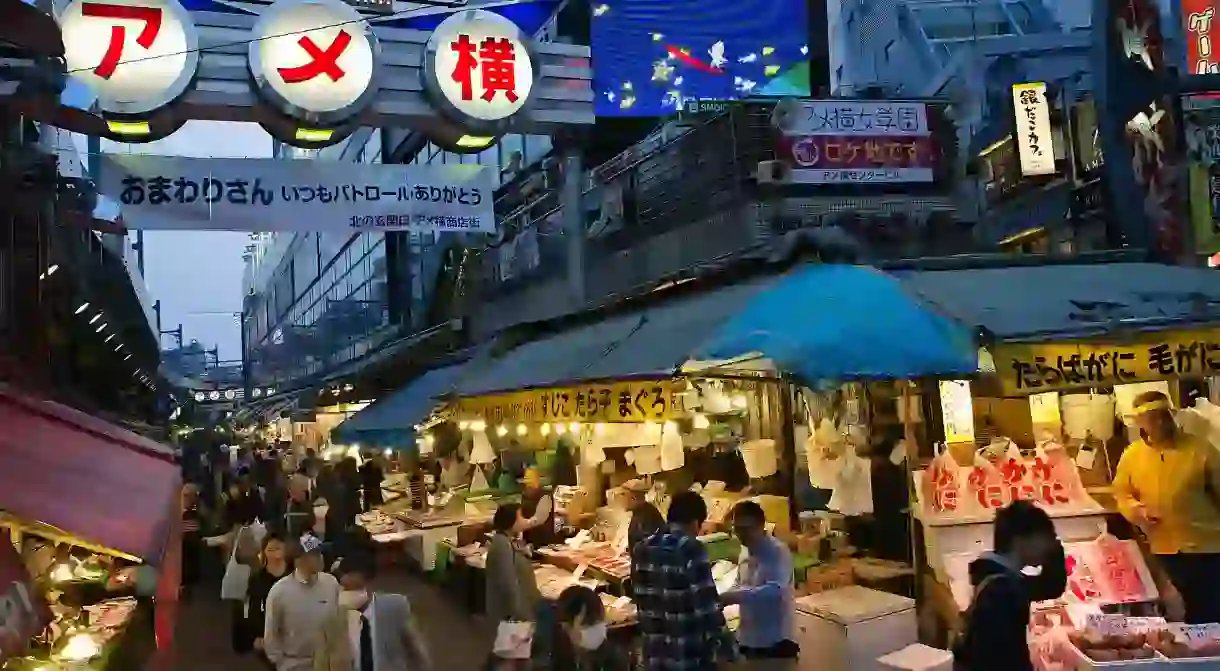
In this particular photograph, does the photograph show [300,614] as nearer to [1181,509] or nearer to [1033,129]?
[1181,509]

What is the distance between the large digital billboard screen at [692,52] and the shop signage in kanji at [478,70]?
5.32 m

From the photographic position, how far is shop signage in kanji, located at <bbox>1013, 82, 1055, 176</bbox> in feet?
49.8

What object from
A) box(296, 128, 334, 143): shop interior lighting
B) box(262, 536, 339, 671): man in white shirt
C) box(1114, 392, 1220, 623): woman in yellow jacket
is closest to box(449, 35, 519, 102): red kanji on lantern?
box(296, 128, 334, 143): shop interior lighting

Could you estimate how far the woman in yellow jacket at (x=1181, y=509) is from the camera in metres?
7.93

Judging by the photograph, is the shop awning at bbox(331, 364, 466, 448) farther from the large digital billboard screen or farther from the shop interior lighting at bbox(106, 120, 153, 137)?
the large digital billboard screen

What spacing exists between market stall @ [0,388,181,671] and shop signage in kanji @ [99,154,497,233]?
3.02 m

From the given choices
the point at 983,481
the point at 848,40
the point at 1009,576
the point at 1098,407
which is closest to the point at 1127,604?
the point at 983,481

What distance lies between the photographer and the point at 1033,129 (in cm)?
1545

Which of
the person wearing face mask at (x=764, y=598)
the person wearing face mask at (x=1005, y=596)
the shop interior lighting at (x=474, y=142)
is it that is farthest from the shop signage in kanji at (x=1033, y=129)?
the person wearing face mask at (x=1005, y=596)

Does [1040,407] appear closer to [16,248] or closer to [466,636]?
[466,636]

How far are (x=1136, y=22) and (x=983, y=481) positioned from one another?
5.90 m

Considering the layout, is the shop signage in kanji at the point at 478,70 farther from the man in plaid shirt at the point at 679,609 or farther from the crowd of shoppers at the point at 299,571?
the man in plaid shirt at the point at 679,609

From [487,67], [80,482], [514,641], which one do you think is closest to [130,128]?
[487,67]

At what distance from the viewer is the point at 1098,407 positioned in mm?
10055
